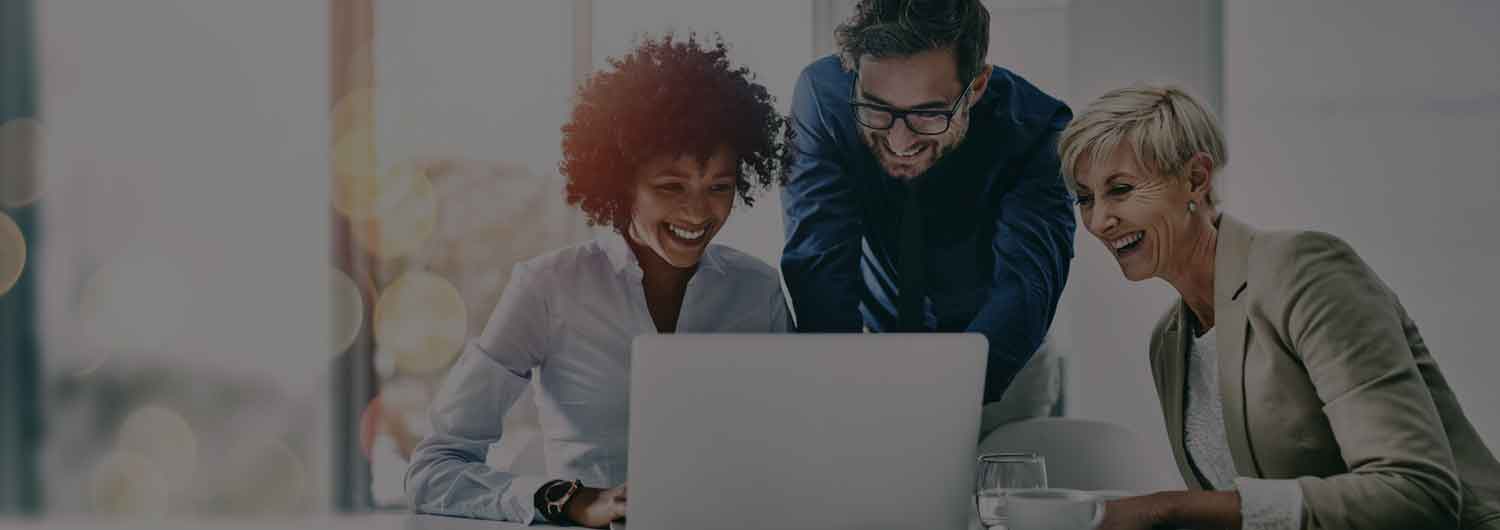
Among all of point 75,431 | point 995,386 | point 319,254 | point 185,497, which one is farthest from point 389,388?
point 995,386

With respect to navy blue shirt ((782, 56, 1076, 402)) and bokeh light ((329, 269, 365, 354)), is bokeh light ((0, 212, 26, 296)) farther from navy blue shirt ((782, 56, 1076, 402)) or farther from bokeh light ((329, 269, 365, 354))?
navy blue shirt ((782, 56, 1076, 402))

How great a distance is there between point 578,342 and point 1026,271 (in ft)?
3.51

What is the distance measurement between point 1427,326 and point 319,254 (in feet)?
10.3

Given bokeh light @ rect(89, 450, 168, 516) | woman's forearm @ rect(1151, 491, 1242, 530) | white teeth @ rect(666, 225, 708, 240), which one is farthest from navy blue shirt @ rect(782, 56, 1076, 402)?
bokeh light @ rect(89, 450, 168, 516)

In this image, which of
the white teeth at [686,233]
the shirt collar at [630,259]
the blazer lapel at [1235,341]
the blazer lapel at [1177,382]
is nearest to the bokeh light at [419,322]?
the shirt collar at [630,259]

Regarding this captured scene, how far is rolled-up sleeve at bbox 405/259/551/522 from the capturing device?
2.73 metres

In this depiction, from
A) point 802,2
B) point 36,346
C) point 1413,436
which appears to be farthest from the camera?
point 36,346

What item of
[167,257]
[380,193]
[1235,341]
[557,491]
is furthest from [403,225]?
[1235,341]

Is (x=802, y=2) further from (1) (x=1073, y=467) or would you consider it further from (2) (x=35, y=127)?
(2) (x=35, y=127)

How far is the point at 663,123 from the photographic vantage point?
10.2 ft

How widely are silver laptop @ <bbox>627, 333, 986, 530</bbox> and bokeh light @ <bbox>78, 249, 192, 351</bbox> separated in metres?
3.20

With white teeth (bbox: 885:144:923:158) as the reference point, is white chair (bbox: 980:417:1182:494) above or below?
below

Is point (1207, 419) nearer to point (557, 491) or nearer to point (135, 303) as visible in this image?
point (557, 491)

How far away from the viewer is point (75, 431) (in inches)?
170
